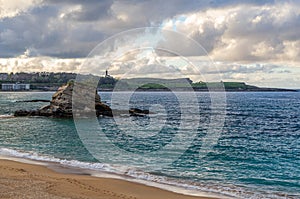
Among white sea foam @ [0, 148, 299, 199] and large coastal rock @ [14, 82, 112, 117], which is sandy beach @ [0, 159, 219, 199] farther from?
large coastal rock @ [14, 82, 112, 117]

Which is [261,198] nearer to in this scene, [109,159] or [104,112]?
[109,159]

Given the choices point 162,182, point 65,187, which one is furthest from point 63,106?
point 65,187

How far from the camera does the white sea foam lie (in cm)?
1709

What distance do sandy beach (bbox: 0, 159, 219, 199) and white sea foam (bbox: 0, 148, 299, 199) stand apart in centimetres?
107

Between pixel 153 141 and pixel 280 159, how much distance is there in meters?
12.8

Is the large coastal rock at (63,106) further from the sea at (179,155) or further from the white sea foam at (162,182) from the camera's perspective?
the white sea foam at (162,182)

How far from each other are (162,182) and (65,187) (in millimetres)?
5323

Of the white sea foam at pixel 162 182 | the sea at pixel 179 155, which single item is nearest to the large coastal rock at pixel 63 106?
the sea at pixel 179 155

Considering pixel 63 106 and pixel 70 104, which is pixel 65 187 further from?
pixel 70 104

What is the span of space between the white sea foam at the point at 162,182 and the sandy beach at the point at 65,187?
42.2 inches

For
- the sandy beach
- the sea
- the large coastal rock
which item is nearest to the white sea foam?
the sea

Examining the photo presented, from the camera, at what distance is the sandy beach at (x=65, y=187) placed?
14.7 meters

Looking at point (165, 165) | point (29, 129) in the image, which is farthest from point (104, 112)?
point (165, 165)

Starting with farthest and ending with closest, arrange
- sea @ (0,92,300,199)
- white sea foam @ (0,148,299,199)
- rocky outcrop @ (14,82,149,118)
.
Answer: rocky outcrop @ (14,82,149,118) < sea @ (0,92,300,199) < white sea foam @ (0,148,299,199)
